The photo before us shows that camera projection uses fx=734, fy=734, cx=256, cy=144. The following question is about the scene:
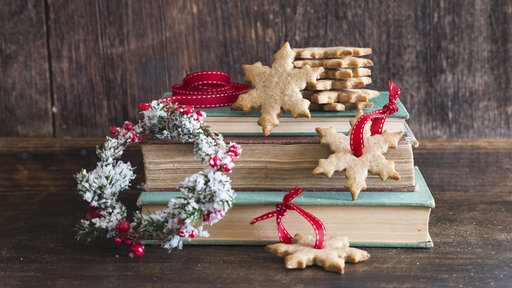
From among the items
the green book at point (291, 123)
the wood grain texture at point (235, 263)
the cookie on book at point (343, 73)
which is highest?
the cookie on book at point (343, 73)

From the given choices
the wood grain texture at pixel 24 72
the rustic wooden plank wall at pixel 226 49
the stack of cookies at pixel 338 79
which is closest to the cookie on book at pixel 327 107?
the stack of cookies at pixel 338 79

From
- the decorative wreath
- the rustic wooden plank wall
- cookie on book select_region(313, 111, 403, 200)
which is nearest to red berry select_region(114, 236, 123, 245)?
the decorative wreath

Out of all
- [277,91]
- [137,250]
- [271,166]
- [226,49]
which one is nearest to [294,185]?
[271,166]

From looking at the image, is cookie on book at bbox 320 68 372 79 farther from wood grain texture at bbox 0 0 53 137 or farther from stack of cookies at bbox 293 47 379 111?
wood grain texture at bbox 0 0 53 137

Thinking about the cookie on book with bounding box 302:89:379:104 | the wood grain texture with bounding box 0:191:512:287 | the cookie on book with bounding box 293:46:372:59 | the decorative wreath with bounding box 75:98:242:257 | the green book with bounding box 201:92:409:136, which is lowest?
the wood grain texture with bounding box 0:191:512:287

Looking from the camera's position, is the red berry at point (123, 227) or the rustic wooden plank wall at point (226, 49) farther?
the rustic wooden plank wall at point (226, 49)

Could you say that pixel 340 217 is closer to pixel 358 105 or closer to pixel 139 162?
pixel 358 105

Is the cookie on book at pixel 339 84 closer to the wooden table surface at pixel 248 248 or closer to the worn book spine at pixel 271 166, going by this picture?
the worn book spine at pixel 271 166
